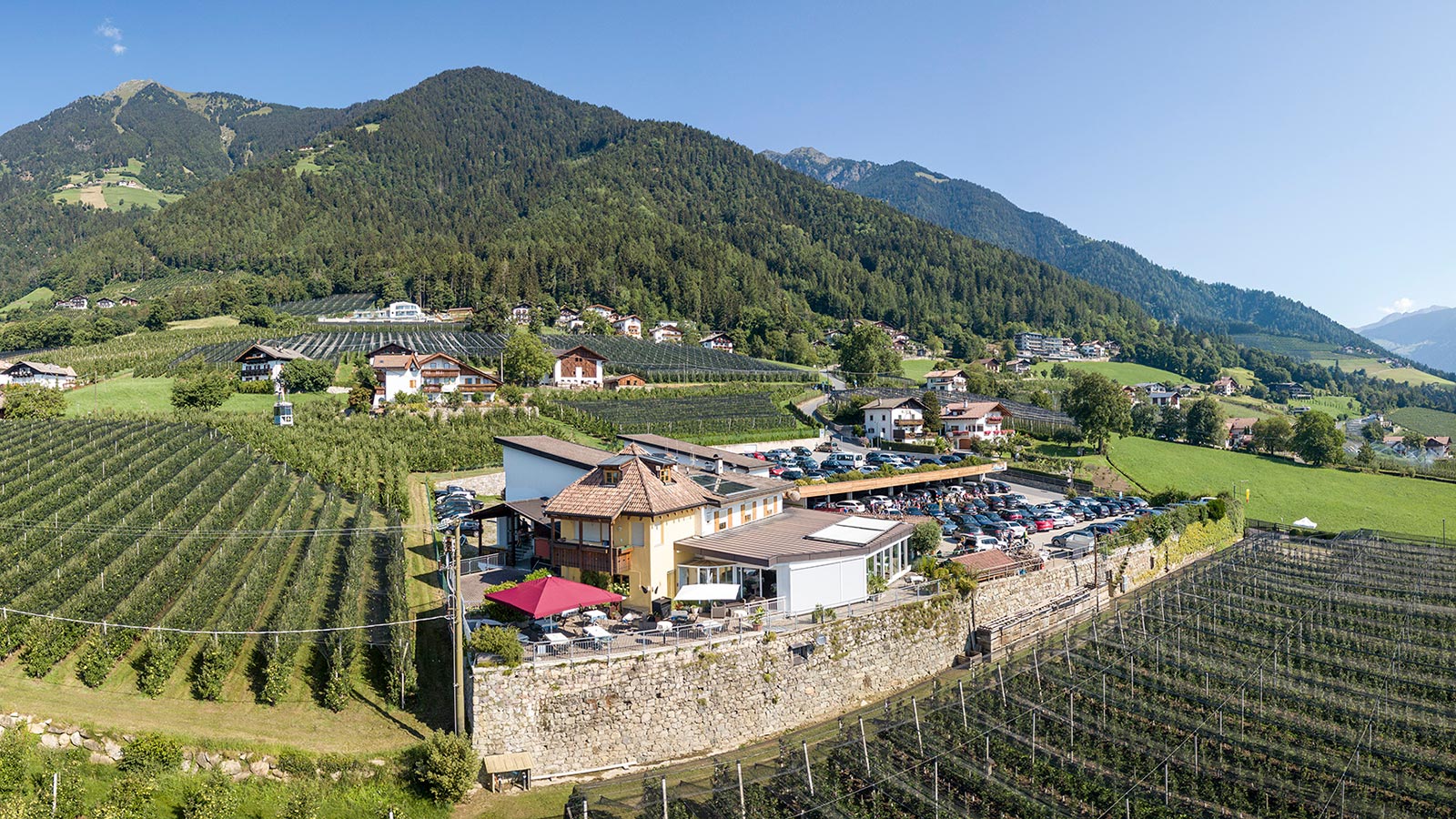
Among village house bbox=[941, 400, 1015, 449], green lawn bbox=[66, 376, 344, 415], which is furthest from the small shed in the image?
village house bbox=[941, 400, 1015, 449]

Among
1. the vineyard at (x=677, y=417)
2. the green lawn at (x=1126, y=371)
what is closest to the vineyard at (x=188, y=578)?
the vineyard at (x=677, y=417)

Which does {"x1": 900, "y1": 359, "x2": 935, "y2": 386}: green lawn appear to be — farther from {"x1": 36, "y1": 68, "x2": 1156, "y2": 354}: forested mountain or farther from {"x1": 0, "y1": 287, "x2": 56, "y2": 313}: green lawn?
{"x1": 0, "y1": 287, "x2": 56, "y2": 313}: green lawn

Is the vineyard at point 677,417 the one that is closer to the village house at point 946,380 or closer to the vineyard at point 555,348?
the vineyard at point 555,348

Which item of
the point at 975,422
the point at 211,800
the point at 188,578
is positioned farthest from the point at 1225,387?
the point at 211,800

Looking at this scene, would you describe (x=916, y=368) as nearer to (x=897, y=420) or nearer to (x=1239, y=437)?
(x=1239, y=437)

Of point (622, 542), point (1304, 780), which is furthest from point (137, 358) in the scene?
point (1304, 780)

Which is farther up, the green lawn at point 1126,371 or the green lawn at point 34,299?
the green lawn at point 34,299

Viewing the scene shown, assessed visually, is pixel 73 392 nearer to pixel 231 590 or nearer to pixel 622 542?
pixel 231 590
